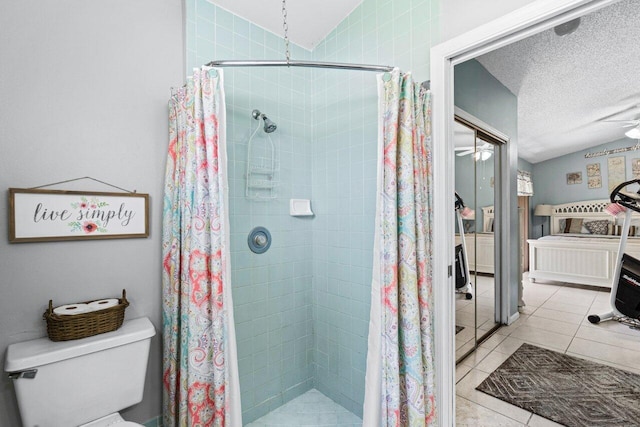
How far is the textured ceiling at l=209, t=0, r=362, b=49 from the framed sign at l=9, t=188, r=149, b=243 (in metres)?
1.24

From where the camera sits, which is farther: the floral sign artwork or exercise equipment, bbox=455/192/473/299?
exercise equipment, bbox=455/192/473/299

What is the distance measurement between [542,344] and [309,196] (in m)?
2.75

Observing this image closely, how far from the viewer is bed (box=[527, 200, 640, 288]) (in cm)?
453

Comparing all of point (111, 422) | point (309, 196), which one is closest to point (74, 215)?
point (111, 422)

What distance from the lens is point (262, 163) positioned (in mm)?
1923

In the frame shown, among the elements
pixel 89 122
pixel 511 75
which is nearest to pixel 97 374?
pixel 89 122

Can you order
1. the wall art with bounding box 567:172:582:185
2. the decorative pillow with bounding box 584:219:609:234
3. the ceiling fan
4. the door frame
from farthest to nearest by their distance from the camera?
the wall art with bounding box 567:172:582:185 → the decorative pillow with bounding box 584:219:609:234 → the ceiling fan → the door frame

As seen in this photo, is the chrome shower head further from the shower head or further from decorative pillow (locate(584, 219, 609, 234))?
decorative pillow (locate(584, 219, 609, 234))

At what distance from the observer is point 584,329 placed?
128 inches

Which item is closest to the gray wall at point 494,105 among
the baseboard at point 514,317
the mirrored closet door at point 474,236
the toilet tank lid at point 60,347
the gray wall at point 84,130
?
the baseboard at point 514,317

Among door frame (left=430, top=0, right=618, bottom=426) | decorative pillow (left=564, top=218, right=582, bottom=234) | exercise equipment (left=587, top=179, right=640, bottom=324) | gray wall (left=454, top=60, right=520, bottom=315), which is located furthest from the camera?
decorative pillow (left=564, top=218, right=582, bottom=234)

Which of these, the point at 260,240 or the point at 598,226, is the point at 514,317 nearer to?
the point at 260,240

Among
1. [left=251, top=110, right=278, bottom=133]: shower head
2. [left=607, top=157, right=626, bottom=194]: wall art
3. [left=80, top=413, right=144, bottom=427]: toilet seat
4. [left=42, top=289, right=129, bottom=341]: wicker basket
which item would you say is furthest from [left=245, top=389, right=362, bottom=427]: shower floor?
[left=607, top=157, right=626, bottom=194]: wall art

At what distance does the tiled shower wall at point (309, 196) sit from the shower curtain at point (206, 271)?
52 cm
